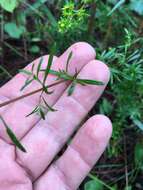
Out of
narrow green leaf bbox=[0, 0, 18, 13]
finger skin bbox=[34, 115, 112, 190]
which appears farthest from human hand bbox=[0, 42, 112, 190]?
narrow green leaf bbox=[0, 0, 18, 13]

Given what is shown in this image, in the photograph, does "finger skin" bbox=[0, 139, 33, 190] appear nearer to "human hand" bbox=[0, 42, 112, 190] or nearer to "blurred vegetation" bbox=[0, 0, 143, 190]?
"human hand" bbox=[0, 42, 112, 190]

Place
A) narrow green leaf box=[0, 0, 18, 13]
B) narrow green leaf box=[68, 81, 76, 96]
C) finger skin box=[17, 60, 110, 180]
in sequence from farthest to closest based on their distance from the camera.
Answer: narrow green leaf box=[0, 0, 18, 13]
finger skin box=[17, 60, 110, 180]
narrow green leaf box=[68, 81, 76, 96]

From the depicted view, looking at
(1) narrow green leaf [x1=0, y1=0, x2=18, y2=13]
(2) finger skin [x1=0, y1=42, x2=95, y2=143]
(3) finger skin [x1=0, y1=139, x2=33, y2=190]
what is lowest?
(3) finger skin [x1=0, y1=139, x2=33, y2=190]

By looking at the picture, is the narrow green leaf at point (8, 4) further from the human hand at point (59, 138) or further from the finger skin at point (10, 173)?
the finger skin at point (10, 173)

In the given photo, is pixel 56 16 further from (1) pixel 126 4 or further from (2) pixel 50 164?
(2) pixel 50 164

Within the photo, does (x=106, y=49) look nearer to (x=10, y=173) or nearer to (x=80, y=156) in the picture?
(x=80, y=156)

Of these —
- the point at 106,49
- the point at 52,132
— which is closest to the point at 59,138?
the point at 52,132

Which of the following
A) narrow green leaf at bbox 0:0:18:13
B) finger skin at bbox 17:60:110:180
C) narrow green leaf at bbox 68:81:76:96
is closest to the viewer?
narrow green leaf at bbox 68:81:76:96

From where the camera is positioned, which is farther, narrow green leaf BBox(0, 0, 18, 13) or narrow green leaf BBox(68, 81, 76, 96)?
narrow green leaf BBox(0, 0, 18, 13)
